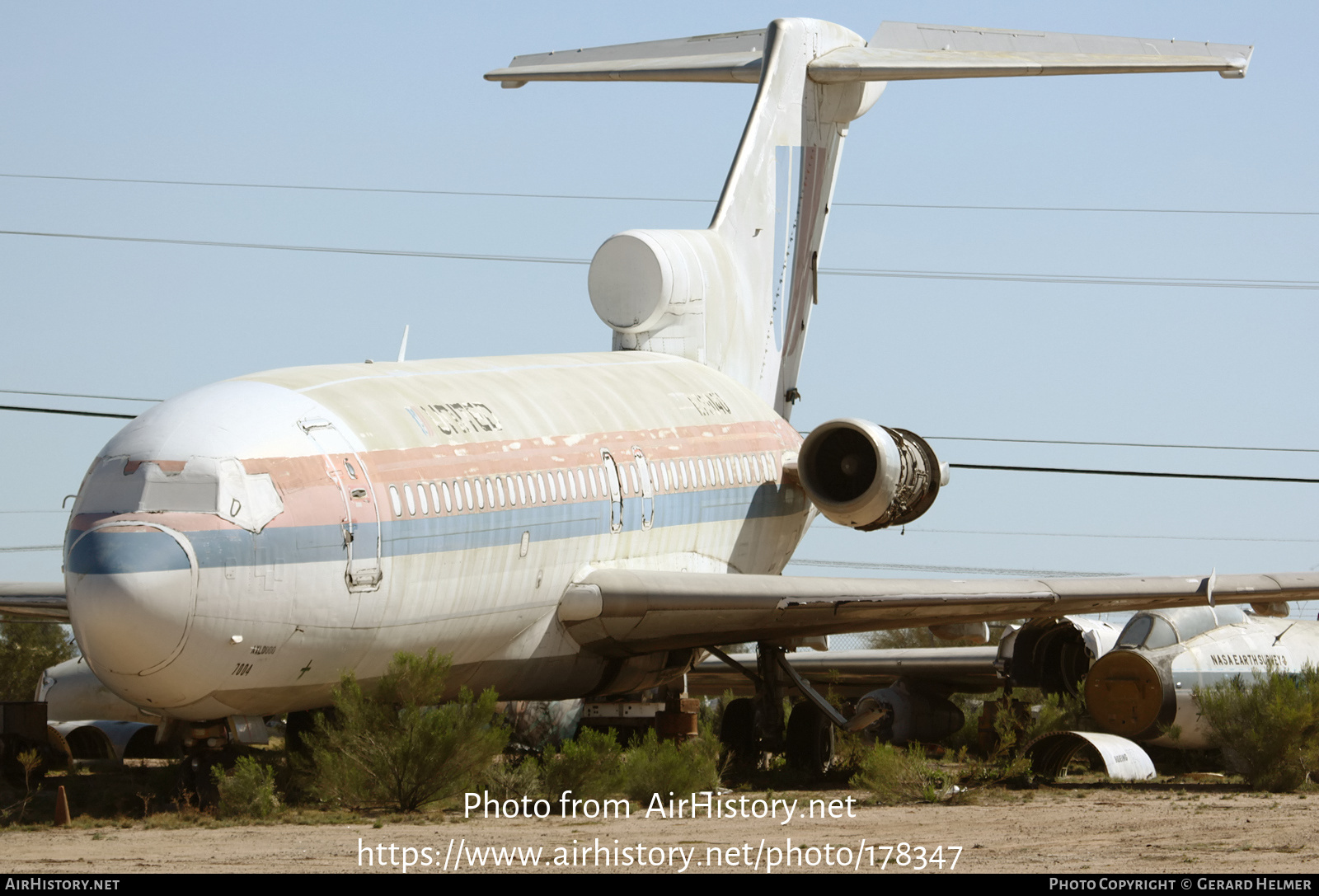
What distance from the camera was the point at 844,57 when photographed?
2736 centimetres

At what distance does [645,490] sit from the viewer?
781 inches

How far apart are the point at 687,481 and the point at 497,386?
3.40 meters

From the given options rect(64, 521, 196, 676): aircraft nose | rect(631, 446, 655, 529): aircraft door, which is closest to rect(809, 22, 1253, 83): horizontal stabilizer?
rect(631, 446, 655, 529): aircraft door

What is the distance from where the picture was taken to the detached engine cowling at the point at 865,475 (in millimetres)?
21516

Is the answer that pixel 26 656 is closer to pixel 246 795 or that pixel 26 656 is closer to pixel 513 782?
pixel 513 782

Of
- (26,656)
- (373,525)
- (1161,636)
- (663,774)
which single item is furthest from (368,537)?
(26,656)

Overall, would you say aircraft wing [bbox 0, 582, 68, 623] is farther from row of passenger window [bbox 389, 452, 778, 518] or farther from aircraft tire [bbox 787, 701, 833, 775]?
aircraft tire [bbox 787, 701, 833, 775]

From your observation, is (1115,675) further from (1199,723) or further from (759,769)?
(759,769)

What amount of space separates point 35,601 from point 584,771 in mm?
7815

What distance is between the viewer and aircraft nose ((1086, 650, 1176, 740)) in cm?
2144

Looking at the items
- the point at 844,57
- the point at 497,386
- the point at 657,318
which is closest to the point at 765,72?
the point at 844,57

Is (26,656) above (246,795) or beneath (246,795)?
beneath

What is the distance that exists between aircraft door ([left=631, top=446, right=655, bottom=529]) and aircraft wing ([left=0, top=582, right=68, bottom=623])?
21.8ft

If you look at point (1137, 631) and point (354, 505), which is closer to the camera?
point (354, 505)
